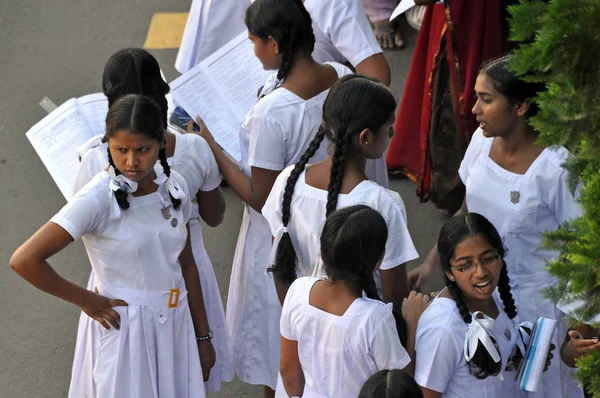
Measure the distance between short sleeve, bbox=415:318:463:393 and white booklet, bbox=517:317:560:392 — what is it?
20 cm

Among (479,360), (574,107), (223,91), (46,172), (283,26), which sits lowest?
(46,172)

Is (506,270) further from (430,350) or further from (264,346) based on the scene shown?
(264,346)

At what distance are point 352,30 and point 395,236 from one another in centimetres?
153

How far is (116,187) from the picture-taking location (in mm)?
2701

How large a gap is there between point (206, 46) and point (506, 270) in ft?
7.75

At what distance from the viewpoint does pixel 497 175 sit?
2.98 meters

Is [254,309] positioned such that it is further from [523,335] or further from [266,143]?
[523,335]

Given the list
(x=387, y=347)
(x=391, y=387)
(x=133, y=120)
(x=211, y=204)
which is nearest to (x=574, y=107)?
(x=391, y=387)

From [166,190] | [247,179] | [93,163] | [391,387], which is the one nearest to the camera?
[391,387]

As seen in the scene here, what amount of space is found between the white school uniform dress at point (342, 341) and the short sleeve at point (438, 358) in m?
0.15

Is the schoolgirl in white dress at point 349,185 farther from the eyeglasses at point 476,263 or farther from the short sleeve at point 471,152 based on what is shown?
the short sleeve at point 471,152

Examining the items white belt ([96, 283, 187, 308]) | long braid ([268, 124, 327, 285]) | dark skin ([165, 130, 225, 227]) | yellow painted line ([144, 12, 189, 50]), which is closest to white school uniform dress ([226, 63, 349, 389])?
dark skin ([165, 130, 225, 227])

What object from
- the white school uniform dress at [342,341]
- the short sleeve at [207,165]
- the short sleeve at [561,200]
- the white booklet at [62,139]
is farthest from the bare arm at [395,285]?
the white booklet at [62,139]

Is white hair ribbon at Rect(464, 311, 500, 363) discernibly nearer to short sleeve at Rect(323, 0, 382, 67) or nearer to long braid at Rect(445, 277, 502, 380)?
long braid at Rect(445, 277, 502, 380)
